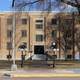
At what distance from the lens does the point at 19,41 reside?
96.4 metres

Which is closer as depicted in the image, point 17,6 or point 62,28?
point 17,6

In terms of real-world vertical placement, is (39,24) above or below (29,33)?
above

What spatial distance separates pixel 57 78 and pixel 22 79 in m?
2.38

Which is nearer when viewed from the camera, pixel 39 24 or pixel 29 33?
pixel 39 24

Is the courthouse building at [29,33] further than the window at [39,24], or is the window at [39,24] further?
the window at [39,24]

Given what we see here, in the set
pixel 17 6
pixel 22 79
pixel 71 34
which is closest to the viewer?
pixel 22 79

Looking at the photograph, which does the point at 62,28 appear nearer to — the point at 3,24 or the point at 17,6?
the point at 3,24

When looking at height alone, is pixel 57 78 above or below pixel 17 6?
below

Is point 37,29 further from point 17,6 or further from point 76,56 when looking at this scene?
point 17,6

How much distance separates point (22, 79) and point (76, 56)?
2743 inches

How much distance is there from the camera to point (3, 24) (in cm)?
9650

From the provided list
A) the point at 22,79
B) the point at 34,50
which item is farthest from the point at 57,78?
the point at 34,50

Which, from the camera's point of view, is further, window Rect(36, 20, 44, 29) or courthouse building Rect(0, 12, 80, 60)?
window Rect(36, 20, 44, 29)

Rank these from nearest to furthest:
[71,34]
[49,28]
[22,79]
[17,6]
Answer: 1. [22,79]
2. [17,6]
3. [71,34]
4. [49,28]
